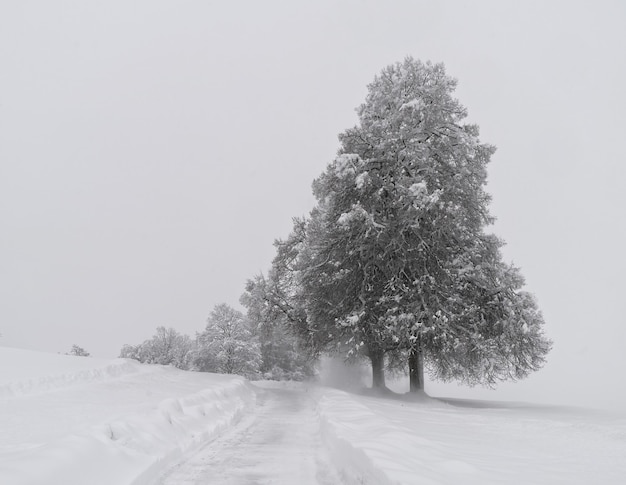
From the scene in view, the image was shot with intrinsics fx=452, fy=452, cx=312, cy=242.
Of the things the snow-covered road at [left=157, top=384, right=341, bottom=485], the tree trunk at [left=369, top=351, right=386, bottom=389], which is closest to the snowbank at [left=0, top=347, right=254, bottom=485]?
the snow-covered road at [left=157, top=384, right=341, bottom=485]

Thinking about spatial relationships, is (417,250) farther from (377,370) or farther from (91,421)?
(91,421)

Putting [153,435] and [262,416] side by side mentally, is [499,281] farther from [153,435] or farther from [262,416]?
[153,435]

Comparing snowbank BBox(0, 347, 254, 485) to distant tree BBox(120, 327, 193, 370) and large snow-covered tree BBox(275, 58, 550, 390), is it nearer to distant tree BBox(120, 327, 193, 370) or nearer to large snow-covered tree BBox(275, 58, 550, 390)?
large snow-covered tree BBox(275, 58, 550, 390)

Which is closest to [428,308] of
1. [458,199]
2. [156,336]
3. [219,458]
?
[458,199]

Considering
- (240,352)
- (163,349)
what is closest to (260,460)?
(240,352)

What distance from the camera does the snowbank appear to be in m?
4.84

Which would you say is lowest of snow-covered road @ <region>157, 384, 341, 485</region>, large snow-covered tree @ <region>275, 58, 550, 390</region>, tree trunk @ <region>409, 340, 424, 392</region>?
snow-covered road @ <region>157, 384, 341, 485</region>

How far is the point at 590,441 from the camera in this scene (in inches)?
282

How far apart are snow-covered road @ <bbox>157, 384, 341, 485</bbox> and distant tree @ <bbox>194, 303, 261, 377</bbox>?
137 ft

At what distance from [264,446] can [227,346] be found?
45.4 m

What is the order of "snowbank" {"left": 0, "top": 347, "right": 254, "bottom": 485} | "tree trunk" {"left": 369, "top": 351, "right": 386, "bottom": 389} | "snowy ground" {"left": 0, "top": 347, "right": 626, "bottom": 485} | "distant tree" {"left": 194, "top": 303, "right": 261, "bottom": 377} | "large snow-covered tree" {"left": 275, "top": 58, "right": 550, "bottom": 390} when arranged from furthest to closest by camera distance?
"distant tree" {"left": 194, "top": 303, "right": 261, "bottom": 377}
"tree trunk" {"left": 369, "top": 351, "right": 386, "bottom": 389}
"large snow-covered tree" {"left": 275, "top": 58, "right": 550, "bottom": 390}
"snowbank" {"left": 0, "top": 347, "right": 254, "bottom": 485}
"snowy ground" {"left": 0, "top": 347, "right": 626, "bottom": 485}

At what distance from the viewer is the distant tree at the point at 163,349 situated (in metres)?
72.1

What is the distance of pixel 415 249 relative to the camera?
53.3 ft

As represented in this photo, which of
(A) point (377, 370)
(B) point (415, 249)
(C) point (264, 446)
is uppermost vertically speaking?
(B) point (415, 249)
